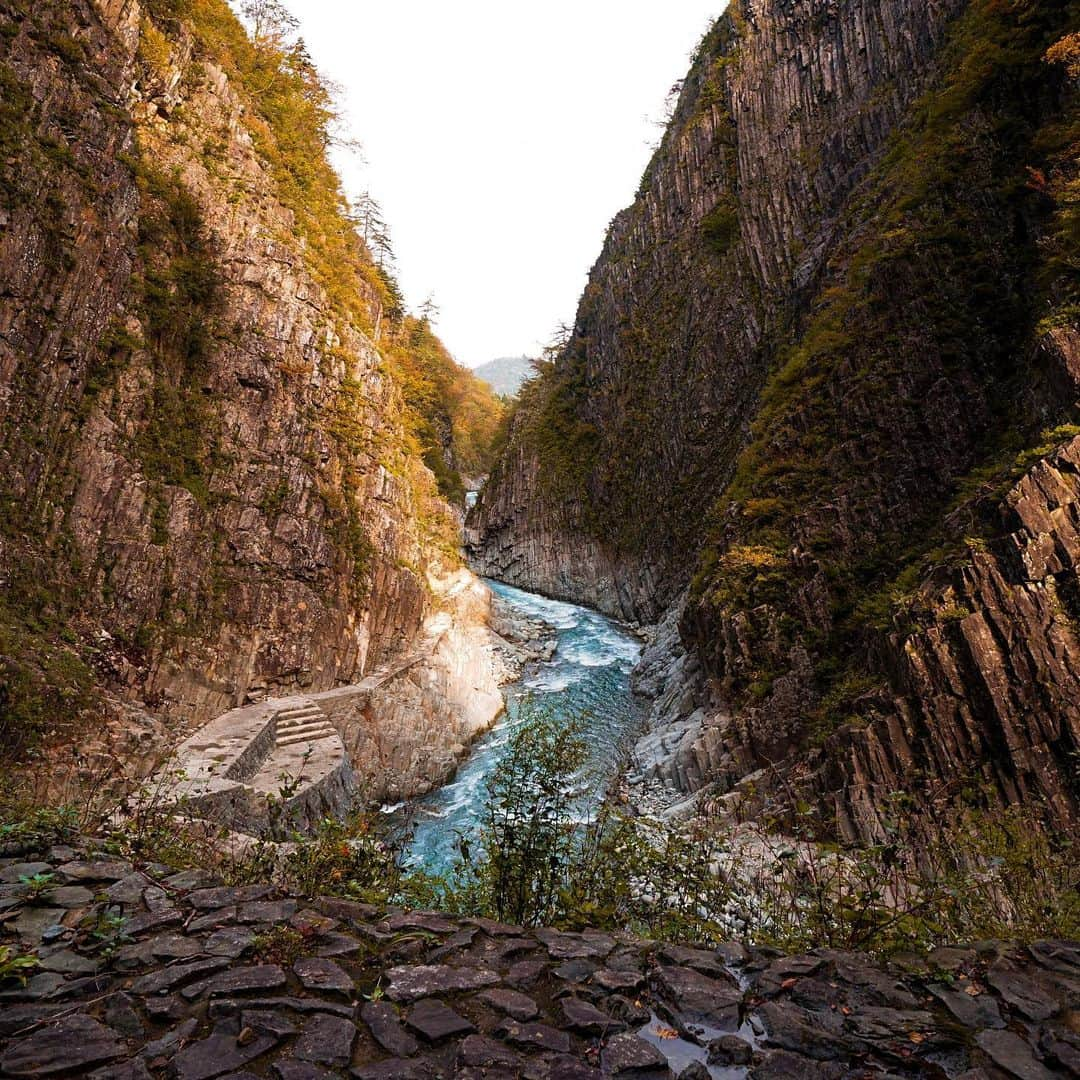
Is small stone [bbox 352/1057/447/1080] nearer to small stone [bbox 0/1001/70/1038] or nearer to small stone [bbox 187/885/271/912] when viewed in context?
small stone [bbox 0/1001/70/1038]

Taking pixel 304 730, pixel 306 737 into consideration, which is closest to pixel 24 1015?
pixel 306 737

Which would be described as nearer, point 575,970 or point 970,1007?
point 970,1007

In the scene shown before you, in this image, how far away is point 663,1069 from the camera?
2732 mm

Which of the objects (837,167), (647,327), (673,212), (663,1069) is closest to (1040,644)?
(663,1069)

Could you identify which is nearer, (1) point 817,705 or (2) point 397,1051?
(2) point 397,1051

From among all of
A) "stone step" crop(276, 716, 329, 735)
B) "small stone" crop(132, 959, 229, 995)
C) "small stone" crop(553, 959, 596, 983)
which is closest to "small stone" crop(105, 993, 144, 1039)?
"small stone" crop(132, 959, 229, 995)

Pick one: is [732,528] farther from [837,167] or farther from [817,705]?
[837,167]

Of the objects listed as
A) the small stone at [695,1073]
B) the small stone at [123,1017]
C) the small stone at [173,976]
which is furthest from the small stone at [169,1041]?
the small stone at [695,1073]

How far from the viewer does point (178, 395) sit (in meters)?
15.4

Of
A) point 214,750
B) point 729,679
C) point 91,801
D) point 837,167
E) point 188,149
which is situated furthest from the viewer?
point 837,167

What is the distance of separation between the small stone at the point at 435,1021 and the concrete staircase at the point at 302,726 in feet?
42.6

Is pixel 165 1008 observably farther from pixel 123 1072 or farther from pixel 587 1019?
pixel 587 1019

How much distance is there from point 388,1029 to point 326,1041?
29 cm

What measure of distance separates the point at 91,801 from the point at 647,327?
43227mm
